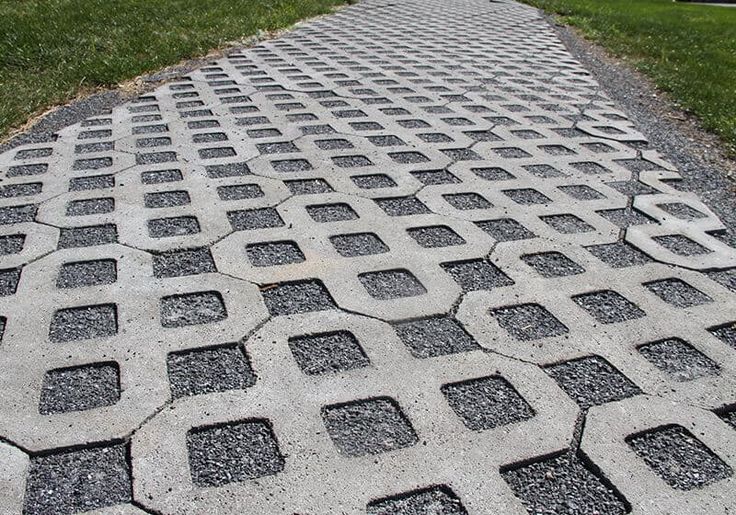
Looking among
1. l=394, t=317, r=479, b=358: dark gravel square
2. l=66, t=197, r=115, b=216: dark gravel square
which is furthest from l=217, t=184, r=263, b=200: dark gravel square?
l=394, t=317, r=479, b=358: dark gravel square

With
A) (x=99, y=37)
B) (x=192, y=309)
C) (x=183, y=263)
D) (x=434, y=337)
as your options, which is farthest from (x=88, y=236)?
(x=99, y=37)

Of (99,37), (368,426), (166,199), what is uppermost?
(99,37)

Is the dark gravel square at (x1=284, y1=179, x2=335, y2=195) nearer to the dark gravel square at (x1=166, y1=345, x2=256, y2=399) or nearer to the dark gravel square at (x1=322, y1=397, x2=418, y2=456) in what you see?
the dark gravel square at (x1=166, y1=345, x2=256, y2=399)

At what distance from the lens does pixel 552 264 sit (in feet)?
9.41

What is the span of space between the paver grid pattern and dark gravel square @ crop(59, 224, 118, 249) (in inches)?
0.5

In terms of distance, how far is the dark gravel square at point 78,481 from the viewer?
1.66m

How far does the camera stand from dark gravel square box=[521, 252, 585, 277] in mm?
2801

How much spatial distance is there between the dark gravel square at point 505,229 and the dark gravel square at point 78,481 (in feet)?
6.24

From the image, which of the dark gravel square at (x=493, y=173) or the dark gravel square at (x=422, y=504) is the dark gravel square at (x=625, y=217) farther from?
the dark gravel square at (x=422, y=504)

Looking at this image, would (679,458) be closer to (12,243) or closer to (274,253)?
(274,253)

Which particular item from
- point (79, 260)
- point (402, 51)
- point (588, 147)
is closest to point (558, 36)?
point (402, 51)

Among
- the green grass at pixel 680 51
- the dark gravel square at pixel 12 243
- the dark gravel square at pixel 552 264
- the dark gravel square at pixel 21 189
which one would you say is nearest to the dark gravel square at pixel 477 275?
the dark gravel square at pixel 552 264

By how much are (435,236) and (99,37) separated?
5606mm

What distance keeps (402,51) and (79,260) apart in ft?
18.3
